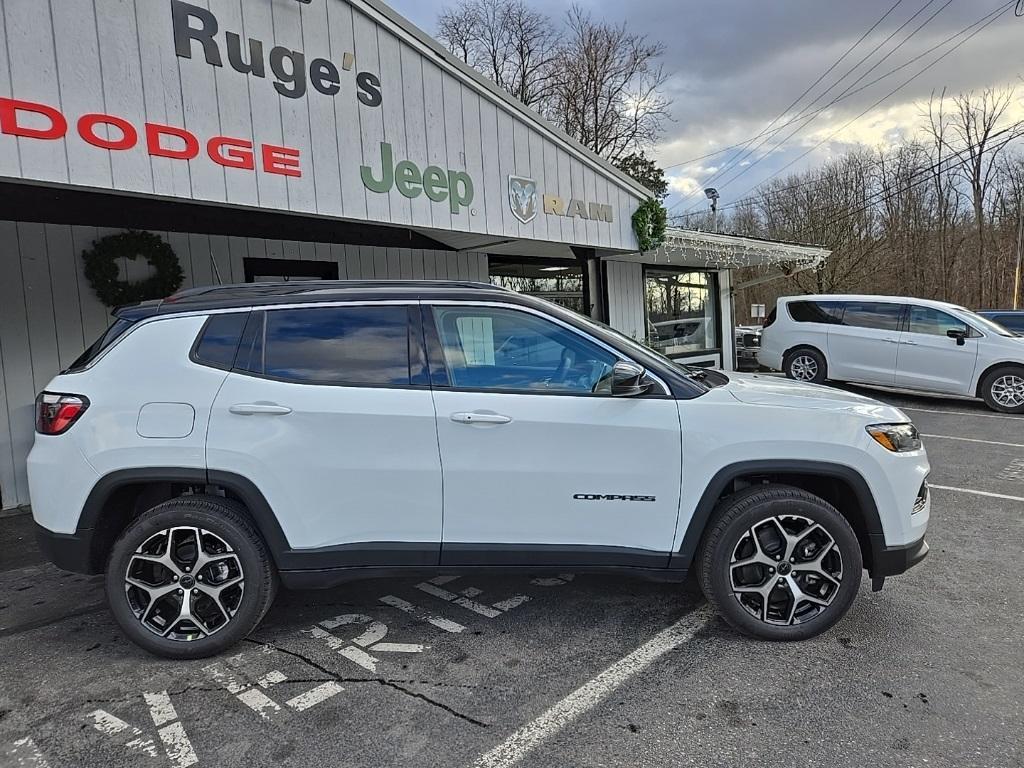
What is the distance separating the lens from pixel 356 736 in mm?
2436

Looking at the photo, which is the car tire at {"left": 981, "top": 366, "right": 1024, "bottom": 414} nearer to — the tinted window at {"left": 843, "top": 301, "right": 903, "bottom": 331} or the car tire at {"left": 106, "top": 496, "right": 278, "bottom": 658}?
the tinted window at {"left": 843, "top": 301, "right": 903, "bottom": 331}

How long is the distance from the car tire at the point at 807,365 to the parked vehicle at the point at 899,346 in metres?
0.02

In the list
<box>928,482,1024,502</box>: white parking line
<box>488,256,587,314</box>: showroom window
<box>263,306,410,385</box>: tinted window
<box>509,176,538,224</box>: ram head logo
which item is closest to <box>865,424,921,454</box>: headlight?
<box>263,306,410,385</box>: tinted window

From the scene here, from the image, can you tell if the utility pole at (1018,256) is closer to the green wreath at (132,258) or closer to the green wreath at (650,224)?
the green wreath at (650,224)

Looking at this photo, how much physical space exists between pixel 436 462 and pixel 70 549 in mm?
1810

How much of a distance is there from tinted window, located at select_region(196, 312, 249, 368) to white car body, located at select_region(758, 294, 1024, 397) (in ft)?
35.3

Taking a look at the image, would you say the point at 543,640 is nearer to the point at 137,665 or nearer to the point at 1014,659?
the point at 137,665

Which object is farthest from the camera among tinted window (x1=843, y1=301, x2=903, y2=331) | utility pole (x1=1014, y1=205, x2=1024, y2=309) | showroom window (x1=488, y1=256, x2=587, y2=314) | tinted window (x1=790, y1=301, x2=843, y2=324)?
utility pole (x1=1014, y1=205, x2=1024, y2=309)

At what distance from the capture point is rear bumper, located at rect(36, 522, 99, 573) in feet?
9.80

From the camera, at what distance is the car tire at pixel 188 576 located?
9.68 ft

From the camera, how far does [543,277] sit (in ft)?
36.9

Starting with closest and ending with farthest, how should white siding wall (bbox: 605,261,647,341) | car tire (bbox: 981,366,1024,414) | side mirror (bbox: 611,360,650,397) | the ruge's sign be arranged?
side mirror (bbox: 611,360,650,397) < the ruge's sign < car tire (bbox: 981,366,1024,414) < white siding wall (bbox: 605,261,647,341)

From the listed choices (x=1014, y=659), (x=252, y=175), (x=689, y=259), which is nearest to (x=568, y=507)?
(x=1014, y=659)

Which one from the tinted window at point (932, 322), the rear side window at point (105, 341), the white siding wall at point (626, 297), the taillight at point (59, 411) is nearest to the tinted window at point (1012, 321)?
the tinted window at point (932, 322)
